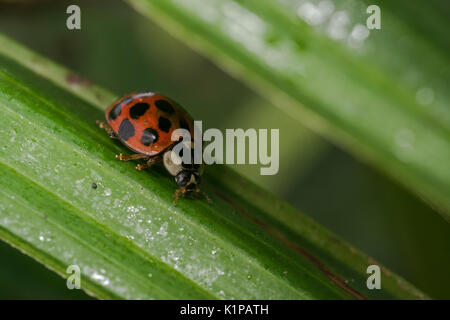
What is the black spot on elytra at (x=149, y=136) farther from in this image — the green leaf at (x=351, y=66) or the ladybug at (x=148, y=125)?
the green leaf at (x=351, y=66)

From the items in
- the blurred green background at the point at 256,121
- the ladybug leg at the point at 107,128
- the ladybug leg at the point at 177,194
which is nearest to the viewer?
the ladybug leg at the point at 177,194

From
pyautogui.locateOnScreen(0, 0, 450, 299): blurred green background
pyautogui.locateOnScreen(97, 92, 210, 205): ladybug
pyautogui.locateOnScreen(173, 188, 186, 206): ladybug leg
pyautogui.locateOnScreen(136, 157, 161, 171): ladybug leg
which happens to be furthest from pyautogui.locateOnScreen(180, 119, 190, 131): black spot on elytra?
pyautogui.locateOnScreen(0, 0, 450, 299): blurred green background

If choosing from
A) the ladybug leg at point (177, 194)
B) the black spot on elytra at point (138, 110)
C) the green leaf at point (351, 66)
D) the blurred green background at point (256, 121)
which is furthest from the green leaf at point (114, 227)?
the blurred green background at point (256, 121)

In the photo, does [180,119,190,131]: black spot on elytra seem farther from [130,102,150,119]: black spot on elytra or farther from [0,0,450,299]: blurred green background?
[0,0,450,299]: blurred green background

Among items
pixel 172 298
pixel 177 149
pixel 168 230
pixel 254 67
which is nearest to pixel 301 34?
pixel 254 67

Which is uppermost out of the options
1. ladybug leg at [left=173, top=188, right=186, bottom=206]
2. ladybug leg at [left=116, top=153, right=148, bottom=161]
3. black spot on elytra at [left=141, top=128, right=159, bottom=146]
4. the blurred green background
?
the blurred green background

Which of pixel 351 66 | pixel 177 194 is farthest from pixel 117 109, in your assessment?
pixel 351 66
